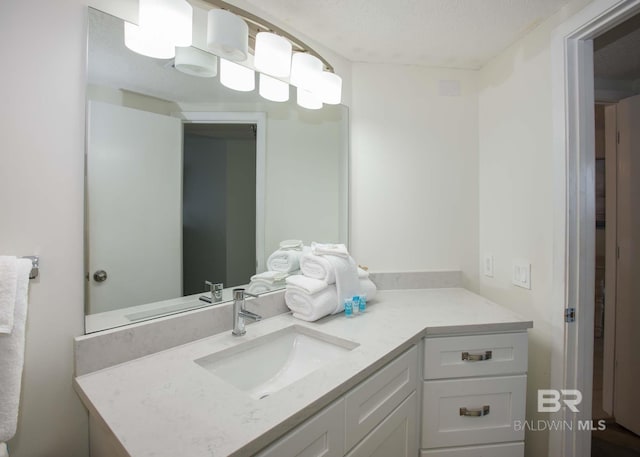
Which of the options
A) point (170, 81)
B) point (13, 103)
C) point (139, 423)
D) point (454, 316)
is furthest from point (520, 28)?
point (139, 423)

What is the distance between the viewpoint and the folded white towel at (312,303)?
1231mm

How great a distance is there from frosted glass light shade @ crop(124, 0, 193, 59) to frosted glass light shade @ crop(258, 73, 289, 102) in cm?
38

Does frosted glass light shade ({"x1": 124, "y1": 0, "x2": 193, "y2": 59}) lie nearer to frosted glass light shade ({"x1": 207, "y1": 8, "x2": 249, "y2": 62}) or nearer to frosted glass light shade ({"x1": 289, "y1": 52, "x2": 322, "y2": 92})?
frosted glass light shade ({"x1": 207, "y1": 8, "x2": 249, "y2": 62})

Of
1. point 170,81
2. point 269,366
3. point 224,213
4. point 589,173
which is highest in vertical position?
point 170,81

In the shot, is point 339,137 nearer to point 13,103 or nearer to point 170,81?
point 170,81

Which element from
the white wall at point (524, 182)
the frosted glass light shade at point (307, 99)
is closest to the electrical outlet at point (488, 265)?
the white wall at point (524, 182)

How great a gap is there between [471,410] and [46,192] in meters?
1.58

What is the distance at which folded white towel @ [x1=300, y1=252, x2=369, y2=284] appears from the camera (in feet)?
4.26

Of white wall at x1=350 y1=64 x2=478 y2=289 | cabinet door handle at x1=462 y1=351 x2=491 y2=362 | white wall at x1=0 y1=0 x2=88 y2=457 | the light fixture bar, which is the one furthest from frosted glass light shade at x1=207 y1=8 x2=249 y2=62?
cabinet door handle at x1=462 y1=351 x2=491 y2=362

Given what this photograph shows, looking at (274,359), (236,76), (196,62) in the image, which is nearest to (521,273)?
(274,359)

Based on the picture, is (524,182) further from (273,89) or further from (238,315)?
(238,315)

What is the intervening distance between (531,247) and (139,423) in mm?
1594

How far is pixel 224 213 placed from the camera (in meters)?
1.21

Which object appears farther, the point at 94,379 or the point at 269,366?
the point at 269,366
